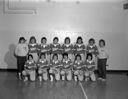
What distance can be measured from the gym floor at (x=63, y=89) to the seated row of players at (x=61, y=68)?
0.24 m

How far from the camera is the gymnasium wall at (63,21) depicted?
709 cm

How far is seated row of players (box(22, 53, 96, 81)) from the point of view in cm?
620

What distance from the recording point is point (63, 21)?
7.13 metres

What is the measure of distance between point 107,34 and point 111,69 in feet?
3.50

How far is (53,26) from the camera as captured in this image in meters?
7.16

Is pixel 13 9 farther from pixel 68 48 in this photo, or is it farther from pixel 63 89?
pixel 63 89

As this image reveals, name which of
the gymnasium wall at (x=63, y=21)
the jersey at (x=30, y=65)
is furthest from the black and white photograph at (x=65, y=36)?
the jersey at (x=30, y=65)

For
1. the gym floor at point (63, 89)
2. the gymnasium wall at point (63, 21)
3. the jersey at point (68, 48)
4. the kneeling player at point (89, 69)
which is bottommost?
the gym floor at point (63, 89)

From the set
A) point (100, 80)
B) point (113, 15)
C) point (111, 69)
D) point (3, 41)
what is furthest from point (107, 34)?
point (3, 41)

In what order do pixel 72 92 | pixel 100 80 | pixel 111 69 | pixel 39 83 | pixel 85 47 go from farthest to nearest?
pixel 111 69 → pixel 85 47 → pixel 100 80 → pixel 39 83 → pixel 72 92

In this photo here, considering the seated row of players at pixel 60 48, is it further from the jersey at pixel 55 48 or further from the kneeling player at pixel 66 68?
the kneeling player at pixel 66 68

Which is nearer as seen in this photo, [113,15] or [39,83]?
[39,83]

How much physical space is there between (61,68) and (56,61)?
0.74ft

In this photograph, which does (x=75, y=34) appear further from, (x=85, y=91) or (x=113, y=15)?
(x=85, y=91)
